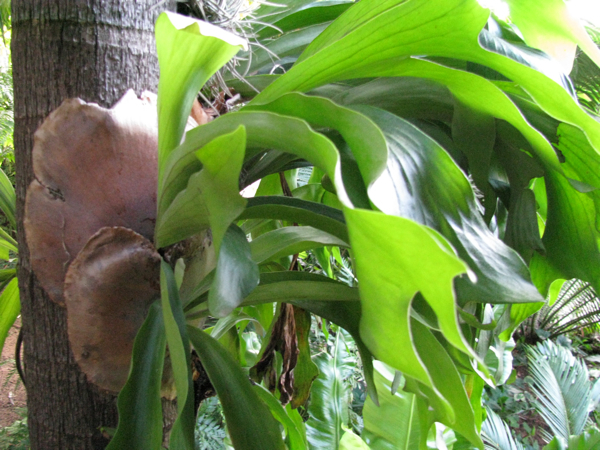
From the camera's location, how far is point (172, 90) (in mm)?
329

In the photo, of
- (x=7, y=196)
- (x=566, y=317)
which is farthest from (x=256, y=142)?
(x=566, y=317)

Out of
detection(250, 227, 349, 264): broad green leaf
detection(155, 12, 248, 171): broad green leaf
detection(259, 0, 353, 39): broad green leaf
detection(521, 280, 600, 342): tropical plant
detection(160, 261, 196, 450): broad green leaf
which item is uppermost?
detection(259, 0, 353, 39): broad green leaf

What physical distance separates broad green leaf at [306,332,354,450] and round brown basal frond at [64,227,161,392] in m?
0.93

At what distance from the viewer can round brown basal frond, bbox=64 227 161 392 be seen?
0.38 metres

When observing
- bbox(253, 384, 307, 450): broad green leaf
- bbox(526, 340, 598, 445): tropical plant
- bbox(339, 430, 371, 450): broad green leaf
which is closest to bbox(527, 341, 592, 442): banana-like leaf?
bbox(526, 340, 598, 445): tropical plant

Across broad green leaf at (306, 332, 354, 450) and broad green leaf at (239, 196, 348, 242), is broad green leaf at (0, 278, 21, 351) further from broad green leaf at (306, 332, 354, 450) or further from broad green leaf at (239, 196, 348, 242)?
broad green leaf at (306, 332, 354, 450)

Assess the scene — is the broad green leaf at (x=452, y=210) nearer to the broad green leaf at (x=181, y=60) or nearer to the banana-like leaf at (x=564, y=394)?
the broad green leaf at (x=181, y=60)

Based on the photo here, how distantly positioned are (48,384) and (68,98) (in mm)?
303

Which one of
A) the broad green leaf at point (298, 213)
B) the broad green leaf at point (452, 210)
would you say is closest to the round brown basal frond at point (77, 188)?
the broad green leaf at point (298, 213)

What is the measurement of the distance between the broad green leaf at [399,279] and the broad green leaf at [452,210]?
0.25ft

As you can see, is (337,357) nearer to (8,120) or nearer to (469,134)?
(469,134)

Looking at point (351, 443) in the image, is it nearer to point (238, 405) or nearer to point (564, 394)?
point (238, 405)

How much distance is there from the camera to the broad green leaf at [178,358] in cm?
30

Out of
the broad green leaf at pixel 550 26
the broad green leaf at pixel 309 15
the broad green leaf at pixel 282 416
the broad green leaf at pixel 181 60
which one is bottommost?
the broad green leaf at pixel 282 416
